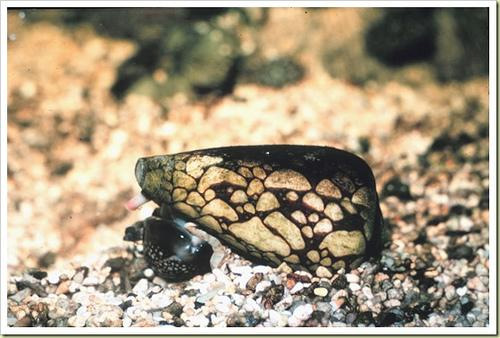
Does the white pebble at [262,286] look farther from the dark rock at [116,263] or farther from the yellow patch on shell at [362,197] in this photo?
the dark rock at [116,263]

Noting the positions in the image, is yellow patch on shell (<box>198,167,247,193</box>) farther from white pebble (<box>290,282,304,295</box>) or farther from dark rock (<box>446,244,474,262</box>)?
dark rock (<box>446,244,474,262</box>)

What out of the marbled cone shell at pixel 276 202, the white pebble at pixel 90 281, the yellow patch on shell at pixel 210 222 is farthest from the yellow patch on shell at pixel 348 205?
the white pebble at pixel 90 281

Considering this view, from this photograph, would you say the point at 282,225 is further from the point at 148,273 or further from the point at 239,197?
the point at 148,273

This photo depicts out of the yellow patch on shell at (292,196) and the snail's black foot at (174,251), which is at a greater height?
the yellow patch on shell at (292,196)

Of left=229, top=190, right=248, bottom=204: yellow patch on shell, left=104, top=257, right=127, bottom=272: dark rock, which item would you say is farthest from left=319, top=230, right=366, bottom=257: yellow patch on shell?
left=104, top=257, right=127, bottom=272: dark rock

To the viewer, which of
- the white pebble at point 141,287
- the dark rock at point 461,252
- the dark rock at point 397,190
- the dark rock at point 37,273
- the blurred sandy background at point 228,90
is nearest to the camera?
the white pebble at point 141,287

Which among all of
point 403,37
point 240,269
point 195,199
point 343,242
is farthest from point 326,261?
point 403,37

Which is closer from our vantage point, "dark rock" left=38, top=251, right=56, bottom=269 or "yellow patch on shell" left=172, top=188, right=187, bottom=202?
"yellow patch on shell" left=172, top=188, right=187, bottom=202
